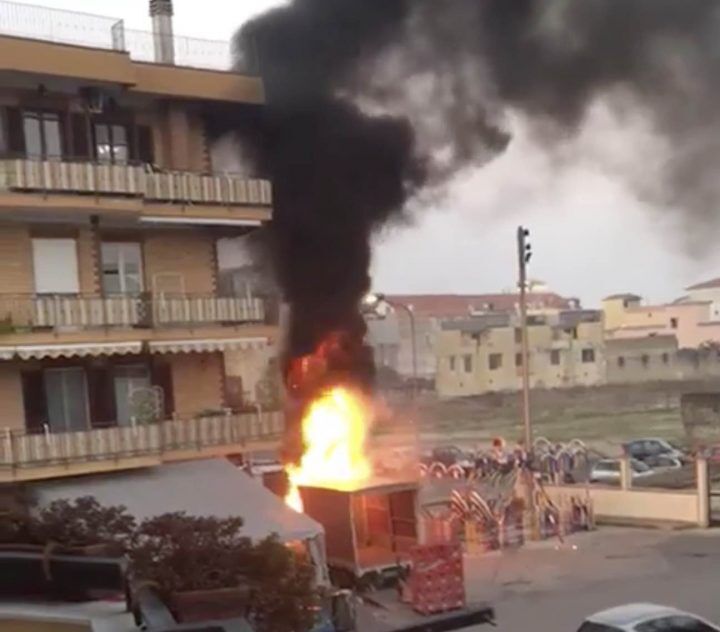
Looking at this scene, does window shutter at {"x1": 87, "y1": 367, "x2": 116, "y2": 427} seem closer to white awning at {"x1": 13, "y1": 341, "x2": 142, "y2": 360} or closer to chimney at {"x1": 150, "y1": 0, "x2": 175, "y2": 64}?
white awning at {"x1": 13, "y1": 341, "x2": 142, "y2": 360}

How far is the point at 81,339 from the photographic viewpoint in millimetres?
16953

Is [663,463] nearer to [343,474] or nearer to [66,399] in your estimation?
[343,474]

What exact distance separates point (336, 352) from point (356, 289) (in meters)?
1.42

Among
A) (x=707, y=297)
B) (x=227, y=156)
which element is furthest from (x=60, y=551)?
(x=707, y=297)

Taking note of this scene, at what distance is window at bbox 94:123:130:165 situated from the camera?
60.4 ft

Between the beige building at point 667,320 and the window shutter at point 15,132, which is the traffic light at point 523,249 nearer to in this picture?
the window shutter at point 15,132

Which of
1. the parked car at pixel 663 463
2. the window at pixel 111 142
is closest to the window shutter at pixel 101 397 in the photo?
the window at pixel 111 142

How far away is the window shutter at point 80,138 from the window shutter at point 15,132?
0.92 m

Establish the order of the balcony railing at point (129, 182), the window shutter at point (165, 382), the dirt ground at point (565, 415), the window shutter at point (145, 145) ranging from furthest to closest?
the dirt ground at point (565, 415)
the window shutter at point (145, 145)
the window shutter at point (165, 382)
the balcony railing at point (129, 182)

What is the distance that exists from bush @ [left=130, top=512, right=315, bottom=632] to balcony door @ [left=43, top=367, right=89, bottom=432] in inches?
267

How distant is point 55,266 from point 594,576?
10673mm

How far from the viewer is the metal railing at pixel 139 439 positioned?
1616cm


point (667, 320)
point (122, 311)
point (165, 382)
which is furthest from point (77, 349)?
point (667, 320)

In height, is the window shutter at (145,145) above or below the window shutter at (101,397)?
above
